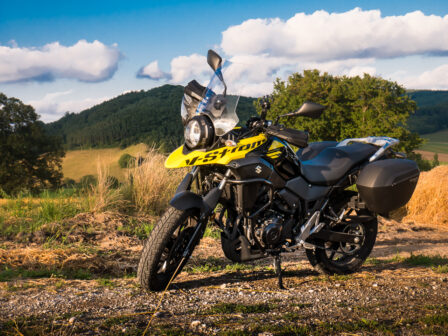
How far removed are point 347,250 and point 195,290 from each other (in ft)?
6.04

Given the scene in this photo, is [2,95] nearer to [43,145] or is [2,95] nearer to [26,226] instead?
[43,145]

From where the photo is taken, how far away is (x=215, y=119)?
3.59 metres

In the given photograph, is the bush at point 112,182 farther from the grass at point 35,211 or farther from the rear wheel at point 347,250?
the rear wheel at point 347,250

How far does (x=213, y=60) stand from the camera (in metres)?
3.95

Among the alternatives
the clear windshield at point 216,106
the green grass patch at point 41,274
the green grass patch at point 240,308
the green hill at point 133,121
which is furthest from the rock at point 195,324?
the green hill at point 133,121

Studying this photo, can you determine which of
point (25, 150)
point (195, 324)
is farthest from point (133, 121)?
point (195, 324)

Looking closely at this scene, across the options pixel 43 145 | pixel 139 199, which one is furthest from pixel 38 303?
pixel 43 145

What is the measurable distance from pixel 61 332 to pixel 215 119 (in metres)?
1.97

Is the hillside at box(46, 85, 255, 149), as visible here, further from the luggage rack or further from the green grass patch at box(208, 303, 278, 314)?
the green grass patch at box(208, 303, 278, 314)

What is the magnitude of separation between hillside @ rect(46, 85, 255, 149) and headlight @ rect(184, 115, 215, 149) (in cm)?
2154

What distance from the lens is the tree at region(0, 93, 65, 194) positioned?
2467 centimetres

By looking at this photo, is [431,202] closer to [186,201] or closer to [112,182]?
[112,182]

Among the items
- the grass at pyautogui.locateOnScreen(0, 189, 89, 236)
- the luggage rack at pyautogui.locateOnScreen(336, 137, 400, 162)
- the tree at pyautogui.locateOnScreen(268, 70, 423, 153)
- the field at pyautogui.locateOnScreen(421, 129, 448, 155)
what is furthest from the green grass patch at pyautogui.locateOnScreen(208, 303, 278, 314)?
the field at pyautogui.locateOnScreen(421, 129, 448, 155)

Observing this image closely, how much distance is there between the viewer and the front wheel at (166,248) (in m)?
3.43
